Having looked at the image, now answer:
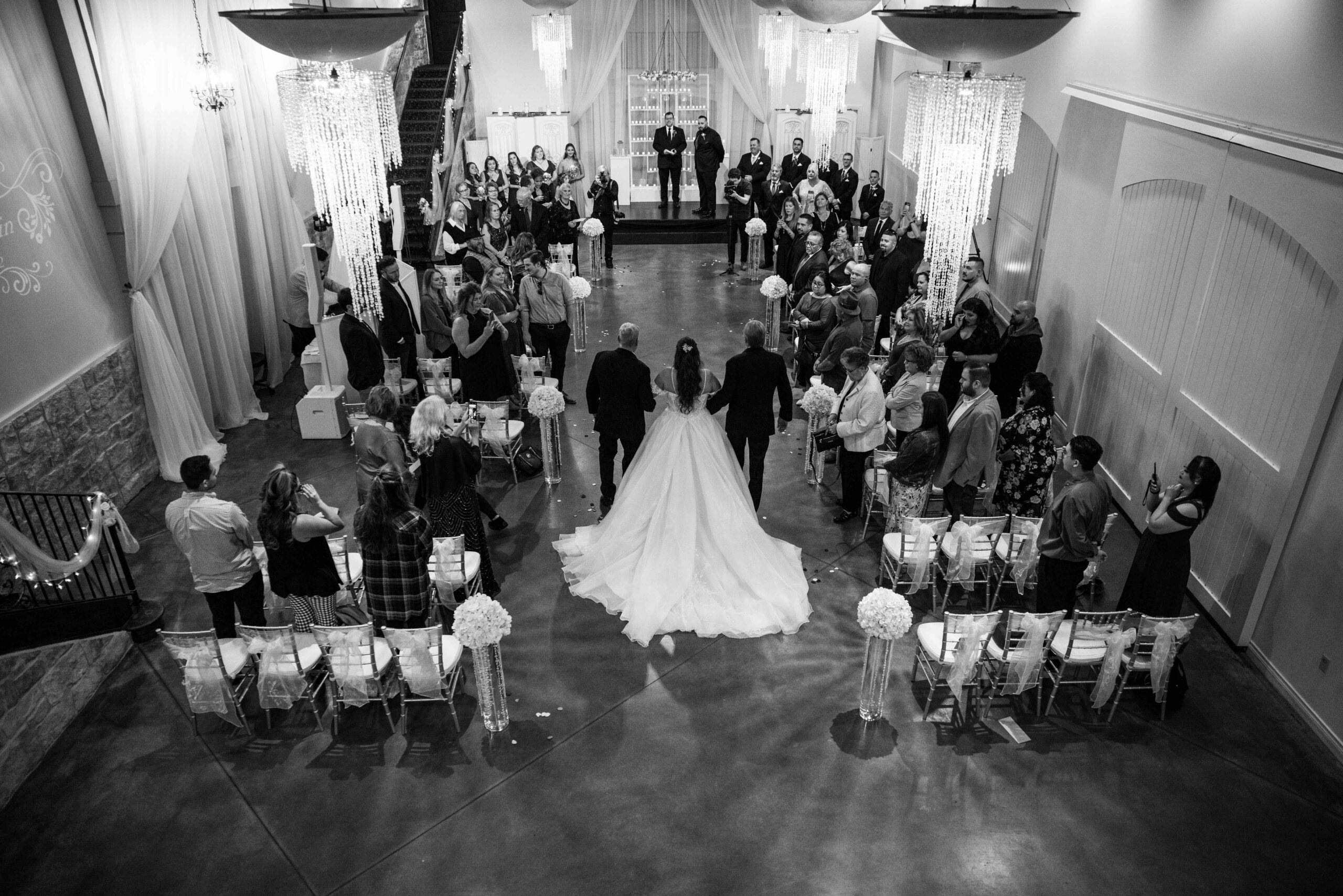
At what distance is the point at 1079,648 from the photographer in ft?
16.9

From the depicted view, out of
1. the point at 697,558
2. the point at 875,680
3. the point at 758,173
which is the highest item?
the point at 758,173

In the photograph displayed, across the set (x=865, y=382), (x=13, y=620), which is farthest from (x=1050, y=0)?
(x=13, y=620)

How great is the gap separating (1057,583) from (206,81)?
334 inches

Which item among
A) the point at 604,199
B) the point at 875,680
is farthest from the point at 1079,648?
the point at 604,199

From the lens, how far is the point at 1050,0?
954cm

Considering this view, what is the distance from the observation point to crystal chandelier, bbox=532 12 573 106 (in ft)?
49.2

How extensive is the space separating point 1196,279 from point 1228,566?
2008mm

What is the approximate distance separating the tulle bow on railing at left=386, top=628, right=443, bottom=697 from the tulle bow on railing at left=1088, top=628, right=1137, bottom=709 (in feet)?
12.0

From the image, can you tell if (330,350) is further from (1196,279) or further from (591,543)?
(1196,279)

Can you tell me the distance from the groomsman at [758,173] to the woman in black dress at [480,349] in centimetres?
720

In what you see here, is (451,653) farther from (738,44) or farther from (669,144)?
(738,44)

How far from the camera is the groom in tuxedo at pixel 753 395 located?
657 centimetres

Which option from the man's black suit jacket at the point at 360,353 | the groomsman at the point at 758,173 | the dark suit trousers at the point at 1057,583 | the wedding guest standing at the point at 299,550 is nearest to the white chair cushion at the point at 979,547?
the dark suit trousers at the point at 1057,583

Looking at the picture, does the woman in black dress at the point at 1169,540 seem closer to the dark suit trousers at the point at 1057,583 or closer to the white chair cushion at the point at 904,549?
the dark suit trousers at the point at 1057,583
